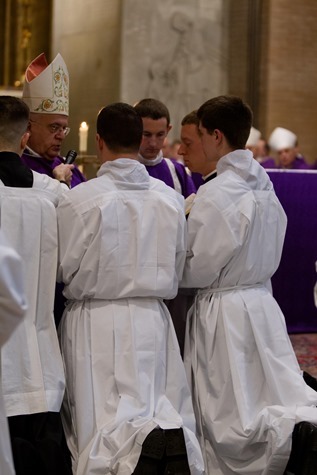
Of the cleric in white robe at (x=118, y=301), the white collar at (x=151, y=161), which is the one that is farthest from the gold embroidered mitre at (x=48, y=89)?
the cleric in white robe at (x=118, y=301)

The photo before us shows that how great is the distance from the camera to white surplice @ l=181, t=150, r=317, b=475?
452 centimetres

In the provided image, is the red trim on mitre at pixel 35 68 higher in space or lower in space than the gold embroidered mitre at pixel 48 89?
higher

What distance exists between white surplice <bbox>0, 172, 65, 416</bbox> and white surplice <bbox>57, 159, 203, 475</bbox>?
0.08m

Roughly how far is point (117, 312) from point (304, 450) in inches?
38.2

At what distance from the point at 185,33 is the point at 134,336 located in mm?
7216

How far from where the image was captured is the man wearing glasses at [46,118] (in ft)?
16.8

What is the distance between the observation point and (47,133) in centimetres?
512

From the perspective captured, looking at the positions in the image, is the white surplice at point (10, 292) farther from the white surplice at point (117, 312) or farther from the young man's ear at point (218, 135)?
the young man's ear at point (218, 135)

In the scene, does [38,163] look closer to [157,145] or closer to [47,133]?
[47,133]

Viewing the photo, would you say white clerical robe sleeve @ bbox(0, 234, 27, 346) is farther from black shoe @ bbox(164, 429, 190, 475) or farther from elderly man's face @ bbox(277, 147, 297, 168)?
elderly man's face @ bbox(277, 147, 297, 168)

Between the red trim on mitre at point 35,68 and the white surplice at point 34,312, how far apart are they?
1.16 m

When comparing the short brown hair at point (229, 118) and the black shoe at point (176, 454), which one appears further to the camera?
the short brown hair at point (229, 118)

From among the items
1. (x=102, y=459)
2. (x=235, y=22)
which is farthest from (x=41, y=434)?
(x=235, y=22)

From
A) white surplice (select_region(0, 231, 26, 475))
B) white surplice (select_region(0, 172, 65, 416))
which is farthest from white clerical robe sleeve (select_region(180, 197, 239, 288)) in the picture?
white surplice (select_region(0, 231, 26, 475))
